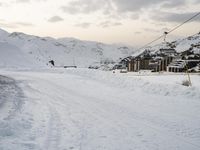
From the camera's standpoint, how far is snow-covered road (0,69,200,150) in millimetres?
8539

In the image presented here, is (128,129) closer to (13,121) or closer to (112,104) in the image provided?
(13,121)

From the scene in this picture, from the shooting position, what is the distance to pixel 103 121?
11023mm

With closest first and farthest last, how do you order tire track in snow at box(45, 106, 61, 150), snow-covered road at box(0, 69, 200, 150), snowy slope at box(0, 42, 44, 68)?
tire track in snow at box(45, 106, 61, 150), snow-covered road at box(0, 69, 200, 150), snowy slope at box(0, 42, 44, 68)

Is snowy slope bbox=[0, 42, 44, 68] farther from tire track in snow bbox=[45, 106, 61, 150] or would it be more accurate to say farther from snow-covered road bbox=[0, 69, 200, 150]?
tire track in snow bbox=[45, 106, 61, 150]

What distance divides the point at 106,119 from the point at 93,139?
2489 millimetres

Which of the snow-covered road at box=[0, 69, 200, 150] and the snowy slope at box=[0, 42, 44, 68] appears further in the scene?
the snowy slope at box=[0, 42, 44, 68]

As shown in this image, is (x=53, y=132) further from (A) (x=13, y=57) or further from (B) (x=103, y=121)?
(A) (x=13, y=57)

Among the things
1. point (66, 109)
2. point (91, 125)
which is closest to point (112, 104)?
point (66, 109)

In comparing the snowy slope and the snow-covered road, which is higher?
the snowy slope

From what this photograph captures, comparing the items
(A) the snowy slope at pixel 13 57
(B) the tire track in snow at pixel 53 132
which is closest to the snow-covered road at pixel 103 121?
(B) the tire track in snow at pixel 53 132

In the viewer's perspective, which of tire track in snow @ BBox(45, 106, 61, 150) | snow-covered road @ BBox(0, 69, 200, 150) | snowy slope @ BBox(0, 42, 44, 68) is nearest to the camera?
tire track in snow @ BBox(45, 106, 61, 150)

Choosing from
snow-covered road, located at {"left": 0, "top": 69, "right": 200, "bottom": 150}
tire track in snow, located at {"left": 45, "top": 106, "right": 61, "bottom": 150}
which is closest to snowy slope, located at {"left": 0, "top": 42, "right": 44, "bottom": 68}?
snow-covered road, located at {"left": 0, "top": 69, "right": 200, "bottom": 150}

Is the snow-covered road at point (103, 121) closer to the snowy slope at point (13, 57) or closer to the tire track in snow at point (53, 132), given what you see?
the tire track in snow at point (53, 132)

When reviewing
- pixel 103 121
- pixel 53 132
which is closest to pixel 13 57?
pixel 103 121
